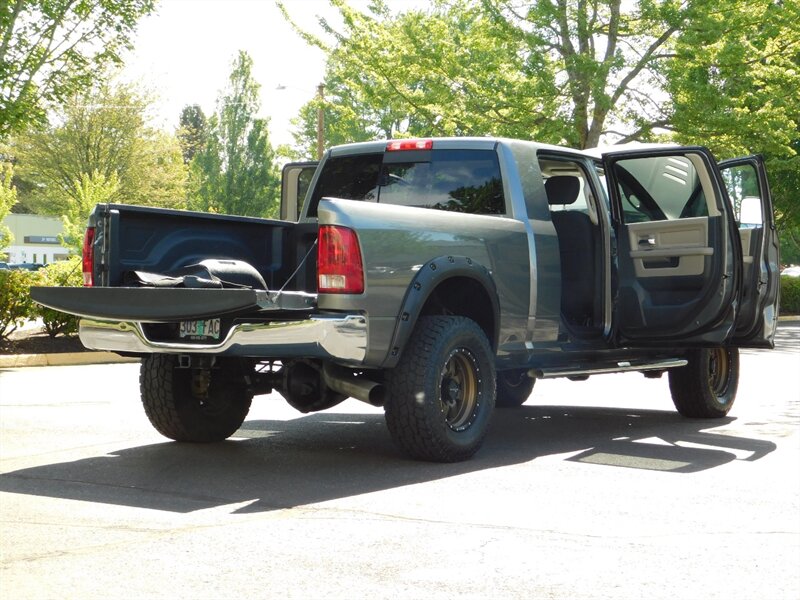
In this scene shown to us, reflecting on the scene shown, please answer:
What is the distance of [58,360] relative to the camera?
637 inches

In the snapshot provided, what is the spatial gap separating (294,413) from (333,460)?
2.72 metres

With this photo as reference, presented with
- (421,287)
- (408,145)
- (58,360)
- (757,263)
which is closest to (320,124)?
(58,360)

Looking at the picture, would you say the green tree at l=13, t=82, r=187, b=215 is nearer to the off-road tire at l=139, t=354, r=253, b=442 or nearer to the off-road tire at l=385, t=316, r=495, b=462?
Result: the off-road tire at l=139, t=354, r=253, b=442

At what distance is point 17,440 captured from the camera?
855 centimetres

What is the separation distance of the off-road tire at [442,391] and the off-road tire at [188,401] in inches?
47.8

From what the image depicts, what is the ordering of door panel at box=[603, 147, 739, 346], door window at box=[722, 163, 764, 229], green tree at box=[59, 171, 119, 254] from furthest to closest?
green tree at box=[59, 171, 119, 254], door window at box=[722, 163, 764, 229], door panel at box=[603, 147, 739, 346]

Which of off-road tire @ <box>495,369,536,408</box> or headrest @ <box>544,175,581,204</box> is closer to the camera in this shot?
headrest @ <box>544,175,581,204</box>

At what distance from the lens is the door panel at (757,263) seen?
30.8 ft

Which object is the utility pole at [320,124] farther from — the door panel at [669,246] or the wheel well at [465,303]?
the wheel well at [465,303]

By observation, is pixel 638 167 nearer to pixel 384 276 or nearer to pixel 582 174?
pixel 582 174

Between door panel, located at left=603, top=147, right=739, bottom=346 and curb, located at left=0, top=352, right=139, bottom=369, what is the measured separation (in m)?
8.82

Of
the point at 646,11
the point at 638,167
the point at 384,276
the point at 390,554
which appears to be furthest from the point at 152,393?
the point at 646,11

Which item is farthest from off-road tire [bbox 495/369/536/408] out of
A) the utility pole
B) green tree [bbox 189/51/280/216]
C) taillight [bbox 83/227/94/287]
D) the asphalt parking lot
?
green tree [bbox 189/51/280/216]

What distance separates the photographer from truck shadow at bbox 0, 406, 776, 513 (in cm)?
650
